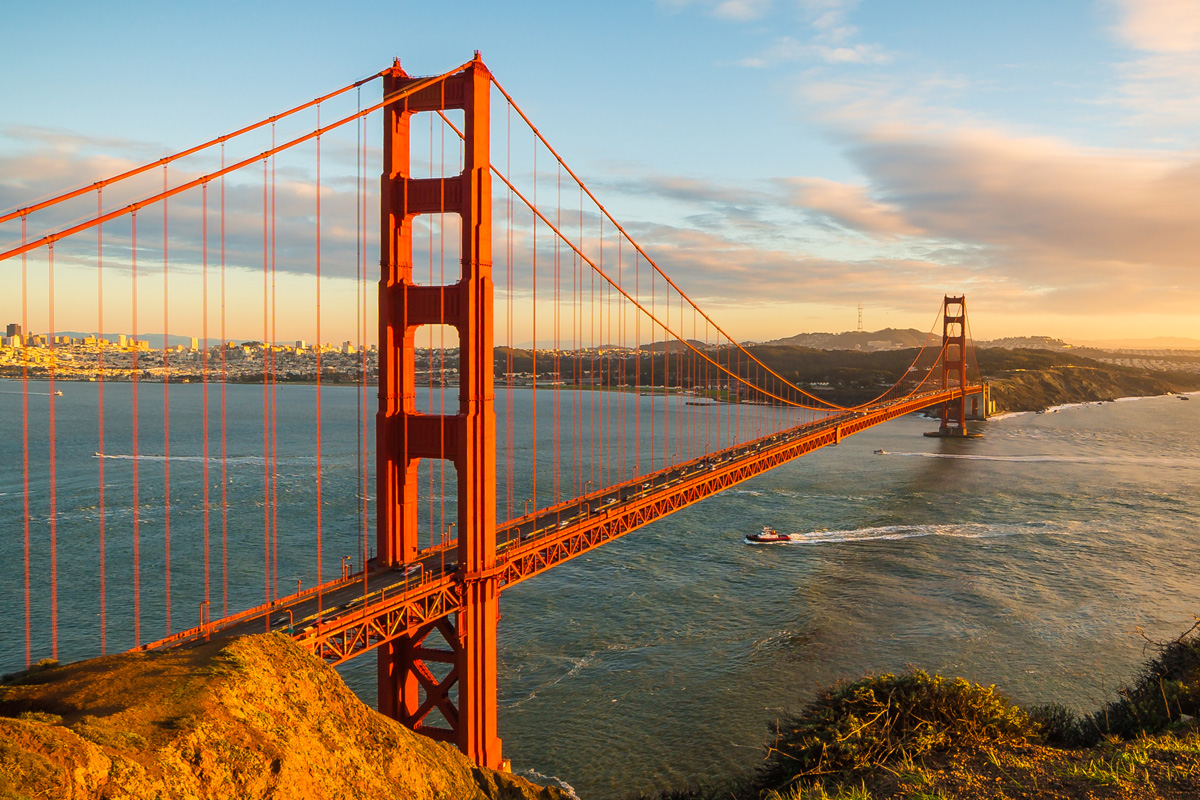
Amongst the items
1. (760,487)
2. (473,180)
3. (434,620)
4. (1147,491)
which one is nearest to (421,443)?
(434,620)

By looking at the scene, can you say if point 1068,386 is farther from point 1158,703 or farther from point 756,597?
point 1158,703

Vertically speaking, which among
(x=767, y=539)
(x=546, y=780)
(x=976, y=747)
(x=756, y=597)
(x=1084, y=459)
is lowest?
(x=546, y=780)

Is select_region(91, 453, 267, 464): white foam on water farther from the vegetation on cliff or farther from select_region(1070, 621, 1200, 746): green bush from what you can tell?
select_region(1070, 621, 1200, 746): green bush

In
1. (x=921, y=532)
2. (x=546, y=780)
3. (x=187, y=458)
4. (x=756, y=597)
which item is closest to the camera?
(x=546, y=780)

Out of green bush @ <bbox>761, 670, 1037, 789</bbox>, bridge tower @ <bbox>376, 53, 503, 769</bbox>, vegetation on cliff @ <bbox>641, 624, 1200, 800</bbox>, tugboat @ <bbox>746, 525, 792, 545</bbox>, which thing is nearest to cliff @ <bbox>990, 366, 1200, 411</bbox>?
tugboat @ <bbox>746, 525, 792, 545</bbox>

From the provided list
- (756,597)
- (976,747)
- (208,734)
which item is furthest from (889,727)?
(756,597)

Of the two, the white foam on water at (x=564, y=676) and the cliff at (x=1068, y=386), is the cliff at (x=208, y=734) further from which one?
the cliff at (x=1068, y=386)
